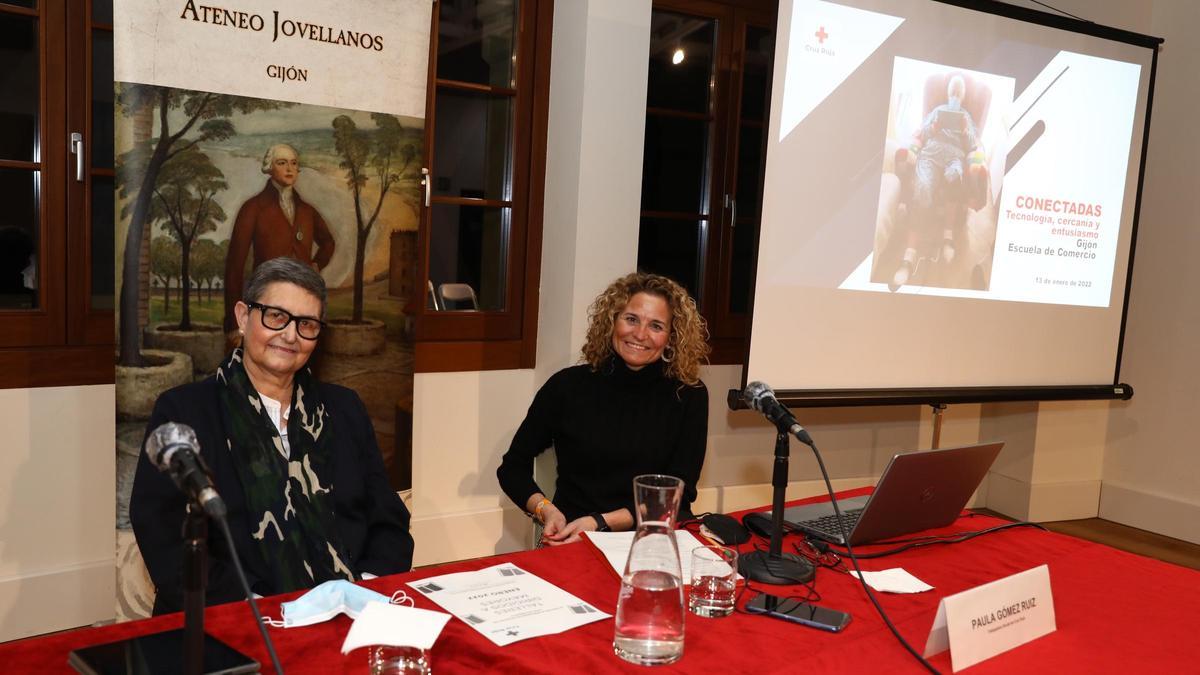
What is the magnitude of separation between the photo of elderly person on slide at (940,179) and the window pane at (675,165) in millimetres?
999

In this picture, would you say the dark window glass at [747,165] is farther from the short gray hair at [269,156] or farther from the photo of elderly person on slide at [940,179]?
the short gray hair at [269,156]

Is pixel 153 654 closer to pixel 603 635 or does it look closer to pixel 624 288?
pixel 603 635

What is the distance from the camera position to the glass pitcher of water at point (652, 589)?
4.13ft

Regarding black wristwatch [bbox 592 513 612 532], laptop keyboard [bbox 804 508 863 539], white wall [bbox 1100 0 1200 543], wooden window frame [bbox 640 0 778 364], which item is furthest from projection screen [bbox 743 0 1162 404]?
Answer: laptop keyboard [bbox 804 508 863 539]

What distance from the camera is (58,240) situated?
284 centimetres

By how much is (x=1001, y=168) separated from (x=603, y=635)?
298 centimetres

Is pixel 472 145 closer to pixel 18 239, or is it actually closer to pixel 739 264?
pixel 739 264

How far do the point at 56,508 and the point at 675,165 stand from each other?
2792 mm

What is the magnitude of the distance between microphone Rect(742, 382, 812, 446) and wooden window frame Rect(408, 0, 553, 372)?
2.09 m

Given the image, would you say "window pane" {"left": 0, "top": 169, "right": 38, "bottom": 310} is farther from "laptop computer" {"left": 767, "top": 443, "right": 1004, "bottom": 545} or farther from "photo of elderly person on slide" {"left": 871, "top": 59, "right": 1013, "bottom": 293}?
"photo of elderly person on slide" {"left": 871, "top": 59, "right": 1013, "bottom": 293}

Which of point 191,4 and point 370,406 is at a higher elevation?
point 191,4

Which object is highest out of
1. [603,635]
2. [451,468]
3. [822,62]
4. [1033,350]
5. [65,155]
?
[822,62]

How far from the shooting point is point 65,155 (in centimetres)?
282

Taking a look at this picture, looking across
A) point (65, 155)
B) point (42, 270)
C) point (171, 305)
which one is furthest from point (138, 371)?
point (65, 155)
